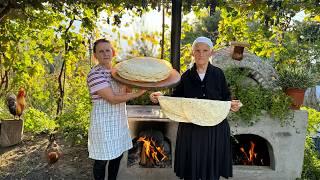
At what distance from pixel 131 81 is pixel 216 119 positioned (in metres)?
0.77

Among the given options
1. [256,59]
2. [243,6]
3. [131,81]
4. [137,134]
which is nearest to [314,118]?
[256,59]

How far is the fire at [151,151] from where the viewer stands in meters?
3.94

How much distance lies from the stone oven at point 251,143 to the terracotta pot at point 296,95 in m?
0.08

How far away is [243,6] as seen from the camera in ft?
15.5

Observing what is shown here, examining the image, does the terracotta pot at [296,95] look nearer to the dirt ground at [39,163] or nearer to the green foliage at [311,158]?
the green foliage at [311,158]

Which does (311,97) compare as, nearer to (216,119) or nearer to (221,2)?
(221,2)

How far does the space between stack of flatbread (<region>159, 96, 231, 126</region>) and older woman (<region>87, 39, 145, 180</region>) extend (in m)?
0.34

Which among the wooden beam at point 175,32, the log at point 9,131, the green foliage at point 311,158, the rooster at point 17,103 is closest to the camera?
the wooden beam at point 175,32

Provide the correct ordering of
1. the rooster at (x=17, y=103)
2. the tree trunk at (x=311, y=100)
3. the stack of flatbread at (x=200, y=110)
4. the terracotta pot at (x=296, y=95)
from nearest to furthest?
the stack of flatbread at (x=200, y=110) < the terracotta pot at (x=296, y=95) < the rooster at (x=17, y=103) < the tree trunk at (x=311, y=100)

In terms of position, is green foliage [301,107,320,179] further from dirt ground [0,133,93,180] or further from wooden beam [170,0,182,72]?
dirt ground [0,133,93,180]

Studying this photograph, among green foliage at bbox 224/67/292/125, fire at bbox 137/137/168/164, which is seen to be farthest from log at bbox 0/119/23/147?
green foliage at bbox 224/67/292/125

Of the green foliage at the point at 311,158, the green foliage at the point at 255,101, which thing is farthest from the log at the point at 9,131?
the green foliage at the point at 311,158

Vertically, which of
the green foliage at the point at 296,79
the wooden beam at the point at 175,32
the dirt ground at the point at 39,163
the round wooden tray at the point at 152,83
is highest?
the wooden beam at the point at 175,32

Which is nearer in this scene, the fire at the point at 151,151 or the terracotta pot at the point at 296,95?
the fire at the point at 151,151
